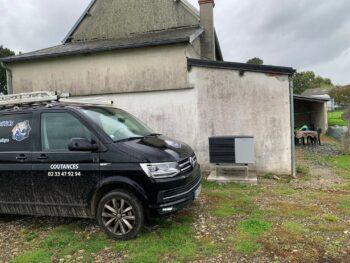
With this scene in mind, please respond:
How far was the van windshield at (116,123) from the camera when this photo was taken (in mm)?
5846

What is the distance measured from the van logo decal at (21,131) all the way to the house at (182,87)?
216 inches

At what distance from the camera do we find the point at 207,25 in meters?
14.5

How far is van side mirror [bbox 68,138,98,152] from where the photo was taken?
552cm

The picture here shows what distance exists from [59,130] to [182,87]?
5.51 metres

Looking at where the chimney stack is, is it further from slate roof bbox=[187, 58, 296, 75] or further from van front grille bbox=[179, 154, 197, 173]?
van front grille bbox=[179, 154, 197, 173]

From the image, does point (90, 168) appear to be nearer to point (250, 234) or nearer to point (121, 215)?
point (121, 215)

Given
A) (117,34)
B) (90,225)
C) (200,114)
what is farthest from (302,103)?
(90,225)

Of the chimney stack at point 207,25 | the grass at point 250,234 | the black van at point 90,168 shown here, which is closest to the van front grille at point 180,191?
the black van at point 90,168

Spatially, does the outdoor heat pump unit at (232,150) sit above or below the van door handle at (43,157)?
below

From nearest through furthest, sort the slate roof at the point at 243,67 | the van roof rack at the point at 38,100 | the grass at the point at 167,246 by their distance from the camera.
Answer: the grass at the point at 167,246 < the van roof rack at the point at 38,100 < the slate roof at the point at 243,67

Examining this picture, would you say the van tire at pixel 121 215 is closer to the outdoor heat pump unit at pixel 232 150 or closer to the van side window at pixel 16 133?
the van side window at pixel 16 133

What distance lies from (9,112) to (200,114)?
18.7 feet

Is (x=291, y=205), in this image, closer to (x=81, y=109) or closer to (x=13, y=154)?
(x=81, y=109)

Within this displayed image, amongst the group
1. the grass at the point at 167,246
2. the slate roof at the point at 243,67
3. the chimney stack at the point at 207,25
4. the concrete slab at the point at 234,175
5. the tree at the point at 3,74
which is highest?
the tree at the point at 3,74
